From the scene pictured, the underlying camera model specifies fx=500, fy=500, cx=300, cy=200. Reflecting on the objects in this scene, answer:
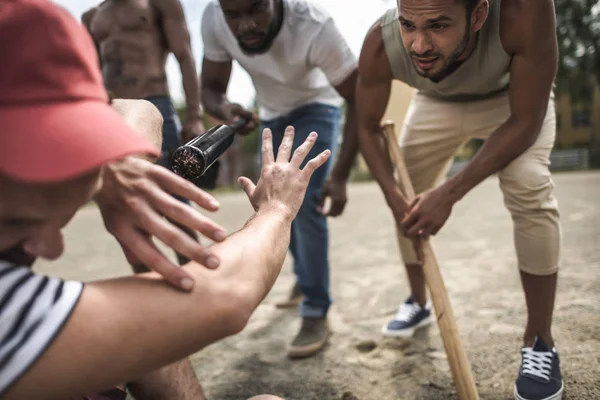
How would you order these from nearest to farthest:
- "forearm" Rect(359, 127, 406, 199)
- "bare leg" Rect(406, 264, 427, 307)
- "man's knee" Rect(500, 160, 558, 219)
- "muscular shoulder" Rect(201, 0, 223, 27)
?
"man's knee" Rect(500, 160, 558, 219) → "forearm" Rect(359, 127, 406, 199) → "bare leg" Rect(406, 264, 427, 307) → "muscular shoulder" Rect(201, 0, 223, 27)

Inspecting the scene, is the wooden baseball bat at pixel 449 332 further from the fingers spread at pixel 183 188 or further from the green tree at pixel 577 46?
the green tree at pixel 577 46

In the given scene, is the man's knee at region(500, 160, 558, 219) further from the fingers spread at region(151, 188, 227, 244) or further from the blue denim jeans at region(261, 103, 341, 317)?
the fingers spread at region(151, 188, 227, 244)

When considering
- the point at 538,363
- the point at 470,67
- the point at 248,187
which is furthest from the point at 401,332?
the point at 248,187

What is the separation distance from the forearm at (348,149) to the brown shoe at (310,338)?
92cm

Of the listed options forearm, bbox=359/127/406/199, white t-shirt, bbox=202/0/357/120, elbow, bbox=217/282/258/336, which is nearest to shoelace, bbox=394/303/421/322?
forearm, bbox=359/127/406/199

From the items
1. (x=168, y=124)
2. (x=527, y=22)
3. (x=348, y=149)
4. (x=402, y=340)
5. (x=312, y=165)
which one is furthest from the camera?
(x=168, y=124)

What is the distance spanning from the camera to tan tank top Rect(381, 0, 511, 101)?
2.12 metres

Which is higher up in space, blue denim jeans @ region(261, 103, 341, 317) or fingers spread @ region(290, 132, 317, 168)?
fingers spread @ region(290, 132, 317, 168)

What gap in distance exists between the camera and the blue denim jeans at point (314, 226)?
10.1ft

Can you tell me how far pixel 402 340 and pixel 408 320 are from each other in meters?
0.13

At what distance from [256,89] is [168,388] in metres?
2.27

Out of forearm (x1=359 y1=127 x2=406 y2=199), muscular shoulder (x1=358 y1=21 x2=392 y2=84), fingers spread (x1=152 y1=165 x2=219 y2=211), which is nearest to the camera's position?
fingers spread (x1=152 y1=165 x2=219 y2=211)

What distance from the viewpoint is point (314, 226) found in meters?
3.09

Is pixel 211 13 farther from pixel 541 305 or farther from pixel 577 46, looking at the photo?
pixel 577 46
